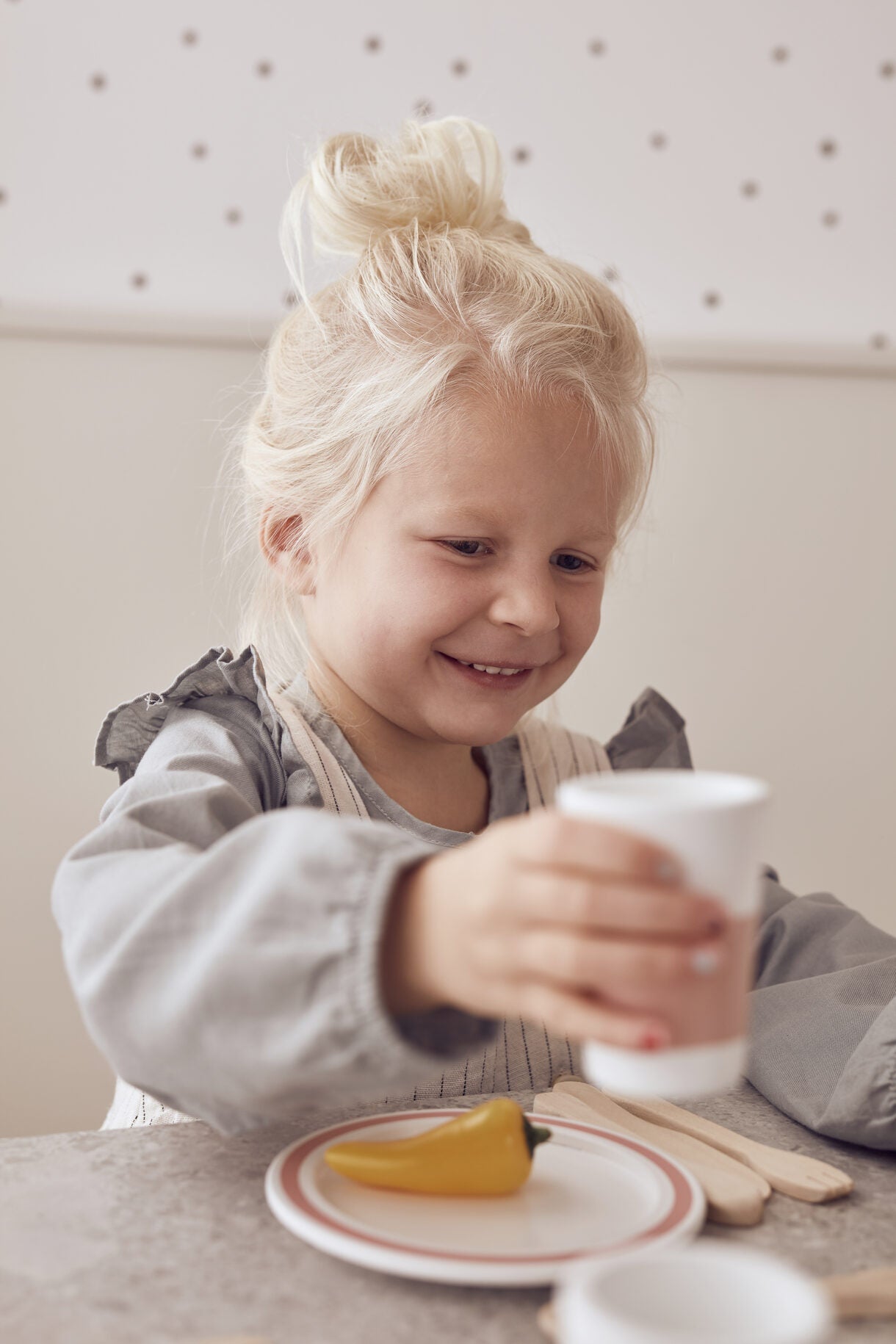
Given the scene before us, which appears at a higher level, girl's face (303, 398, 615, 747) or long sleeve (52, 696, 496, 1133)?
girl's face (303, 398, 615, 747)

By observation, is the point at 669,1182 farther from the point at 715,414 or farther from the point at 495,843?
the point at 715,414

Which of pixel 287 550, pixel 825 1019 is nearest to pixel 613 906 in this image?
pixel 825 1019

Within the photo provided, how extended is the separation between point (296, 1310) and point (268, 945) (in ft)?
0.43

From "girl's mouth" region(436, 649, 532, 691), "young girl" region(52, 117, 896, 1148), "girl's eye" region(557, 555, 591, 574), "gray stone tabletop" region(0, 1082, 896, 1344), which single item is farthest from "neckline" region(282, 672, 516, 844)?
"gray stone tabletop" region(0, 1082, 896, 1344)

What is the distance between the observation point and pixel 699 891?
383 millimetres

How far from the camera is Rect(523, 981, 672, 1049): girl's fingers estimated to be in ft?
1.26

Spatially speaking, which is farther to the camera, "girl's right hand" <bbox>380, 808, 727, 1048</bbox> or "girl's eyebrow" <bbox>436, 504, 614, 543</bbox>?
"girl's eyebrow" <bbox>436, 504, 614, 543</bbox>

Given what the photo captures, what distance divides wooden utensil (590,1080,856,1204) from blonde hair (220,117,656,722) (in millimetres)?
444

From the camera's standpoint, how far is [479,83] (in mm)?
1342

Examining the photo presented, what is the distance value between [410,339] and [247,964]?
56 cm

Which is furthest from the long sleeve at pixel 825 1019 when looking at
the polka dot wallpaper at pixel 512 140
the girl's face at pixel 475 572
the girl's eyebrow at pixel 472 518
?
the polka dot wallpaper at pixel 512 140

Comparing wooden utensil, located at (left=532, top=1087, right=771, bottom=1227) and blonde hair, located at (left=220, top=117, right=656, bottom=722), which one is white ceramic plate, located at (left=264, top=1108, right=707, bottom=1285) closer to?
wooden utensil, located at (left=532, top=1087, right=771, bottom=1227)

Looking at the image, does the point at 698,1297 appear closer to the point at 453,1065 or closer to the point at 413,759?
the point at 453,1065

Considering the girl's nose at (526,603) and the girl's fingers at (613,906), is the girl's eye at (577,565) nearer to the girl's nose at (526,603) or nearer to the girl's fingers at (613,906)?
the girl's nose at (526,603)
